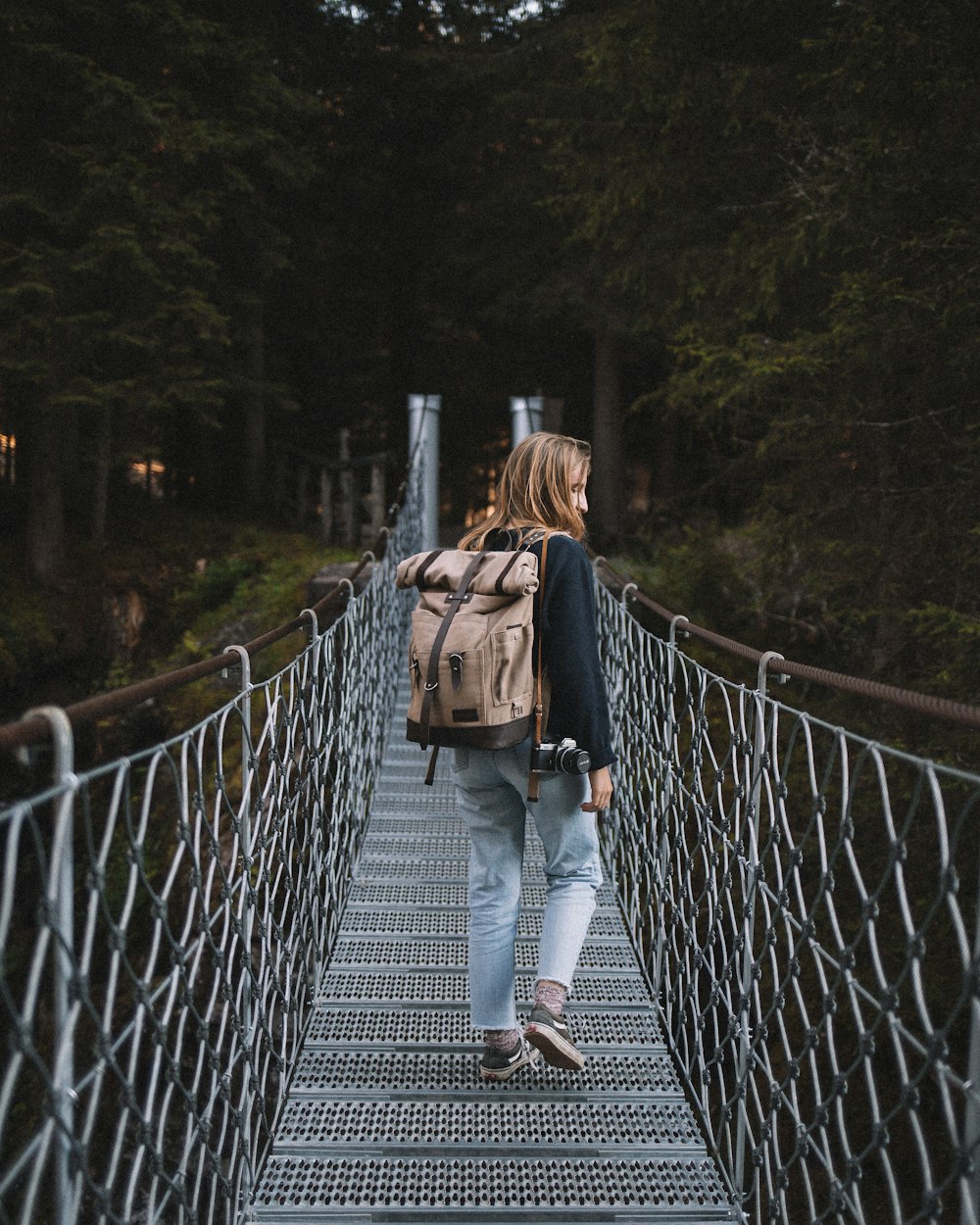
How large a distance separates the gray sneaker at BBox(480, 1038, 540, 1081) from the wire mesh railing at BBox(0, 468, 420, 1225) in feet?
1.54

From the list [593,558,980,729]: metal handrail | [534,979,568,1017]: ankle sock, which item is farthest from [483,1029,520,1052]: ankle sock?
[593,558,980,729]: metal handrail

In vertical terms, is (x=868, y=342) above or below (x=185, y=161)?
below

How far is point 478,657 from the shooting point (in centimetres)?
196

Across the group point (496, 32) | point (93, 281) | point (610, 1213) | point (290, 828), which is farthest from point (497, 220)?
point (610, 1213)

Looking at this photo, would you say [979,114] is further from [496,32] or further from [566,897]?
[496,32]

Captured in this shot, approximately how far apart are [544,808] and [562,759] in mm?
172

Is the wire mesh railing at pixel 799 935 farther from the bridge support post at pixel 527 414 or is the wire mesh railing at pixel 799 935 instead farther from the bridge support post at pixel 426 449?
the bridge support post at pixel 426 449

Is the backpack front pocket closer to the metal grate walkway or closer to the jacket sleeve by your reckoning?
the jacket sleeve

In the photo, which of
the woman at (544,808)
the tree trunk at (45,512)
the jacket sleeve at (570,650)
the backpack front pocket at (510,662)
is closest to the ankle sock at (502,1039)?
the woman at (544,808)

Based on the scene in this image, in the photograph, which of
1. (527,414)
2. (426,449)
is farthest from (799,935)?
(426,449)

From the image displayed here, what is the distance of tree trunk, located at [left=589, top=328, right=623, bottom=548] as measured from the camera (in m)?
12.0

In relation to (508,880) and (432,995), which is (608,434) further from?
(508,880)

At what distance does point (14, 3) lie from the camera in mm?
8023

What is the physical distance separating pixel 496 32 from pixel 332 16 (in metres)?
2.32
